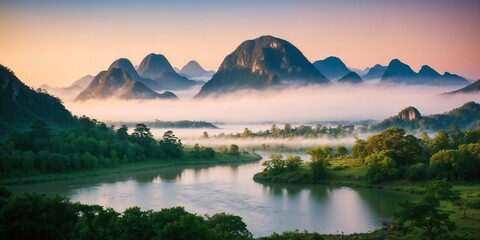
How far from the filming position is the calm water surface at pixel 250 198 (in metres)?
33.1

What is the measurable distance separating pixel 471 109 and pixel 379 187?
88.1 m

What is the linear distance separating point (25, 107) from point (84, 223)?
3404 inches

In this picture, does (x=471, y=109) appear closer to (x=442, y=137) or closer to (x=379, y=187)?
(x=442, y=137)

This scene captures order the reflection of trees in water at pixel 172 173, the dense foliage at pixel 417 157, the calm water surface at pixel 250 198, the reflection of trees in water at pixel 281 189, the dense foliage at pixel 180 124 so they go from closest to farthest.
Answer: the calm water surface at pixel 250 198 → the dense foliage at pixel 417 157 → the reflection of trees in water at pixel 281 189 → the reflection of trees in water at pixel 172 173 → the dense foliage at pixel 180 124

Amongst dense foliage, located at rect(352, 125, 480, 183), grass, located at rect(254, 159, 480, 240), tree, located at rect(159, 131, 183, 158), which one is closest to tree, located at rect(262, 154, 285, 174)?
grass, located at rect(254, 159, 480, 240)

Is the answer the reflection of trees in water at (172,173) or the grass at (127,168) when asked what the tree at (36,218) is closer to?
the grass at (127,168)

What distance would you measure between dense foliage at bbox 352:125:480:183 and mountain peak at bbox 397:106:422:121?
65579 mm

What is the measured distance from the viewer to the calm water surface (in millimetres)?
33094

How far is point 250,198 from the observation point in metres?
43.1

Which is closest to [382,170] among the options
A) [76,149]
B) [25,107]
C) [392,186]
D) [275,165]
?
[392,186]

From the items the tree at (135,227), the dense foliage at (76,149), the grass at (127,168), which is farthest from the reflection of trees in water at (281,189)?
the tree at (135,227)

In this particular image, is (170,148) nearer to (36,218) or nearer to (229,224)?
(229,224)

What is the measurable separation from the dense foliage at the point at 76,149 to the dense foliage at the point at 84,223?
33565 mm

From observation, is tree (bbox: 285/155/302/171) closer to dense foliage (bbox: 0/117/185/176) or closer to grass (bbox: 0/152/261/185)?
grass (bbox: 0/152/261/185)
